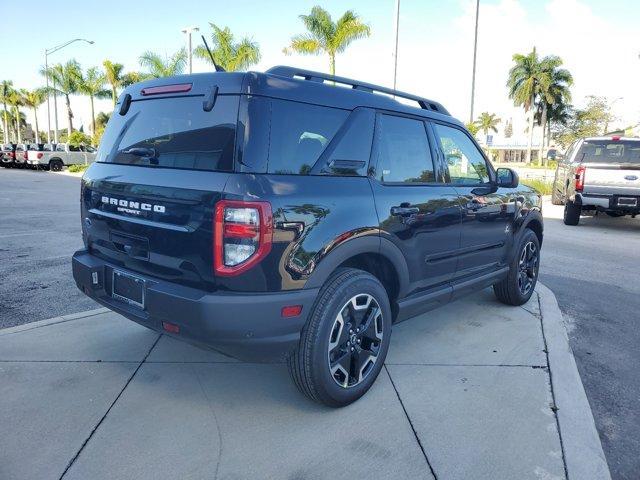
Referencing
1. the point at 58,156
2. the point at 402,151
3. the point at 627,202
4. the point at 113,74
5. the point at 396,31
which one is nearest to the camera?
the point at 402,151

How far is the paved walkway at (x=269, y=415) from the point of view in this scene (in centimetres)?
243

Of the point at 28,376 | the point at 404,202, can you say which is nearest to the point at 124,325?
the point at 28,376

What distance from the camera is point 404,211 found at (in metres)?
3.19

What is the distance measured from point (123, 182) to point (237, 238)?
962 mm

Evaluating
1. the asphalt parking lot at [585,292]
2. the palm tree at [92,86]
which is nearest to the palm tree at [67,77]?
the palm tree at [92,86]

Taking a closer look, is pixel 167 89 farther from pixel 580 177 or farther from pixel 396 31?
pixel 396 31

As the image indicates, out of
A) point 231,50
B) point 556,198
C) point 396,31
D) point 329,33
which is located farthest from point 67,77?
point 556,198

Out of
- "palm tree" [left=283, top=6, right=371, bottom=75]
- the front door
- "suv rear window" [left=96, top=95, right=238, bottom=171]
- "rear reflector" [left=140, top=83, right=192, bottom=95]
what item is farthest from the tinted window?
"palm tree" [left=283, top=6, right=371, bottom=75]

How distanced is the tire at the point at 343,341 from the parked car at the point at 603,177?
8.78m

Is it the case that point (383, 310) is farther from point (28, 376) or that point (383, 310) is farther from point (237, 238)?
point (28, 376)

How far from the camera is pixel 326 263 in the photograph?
267 cm

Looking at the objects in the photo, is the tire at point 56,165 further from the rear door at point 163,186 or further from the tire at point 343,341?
the tire at point 343,341

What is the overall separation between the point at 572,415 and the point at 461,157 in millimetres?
2081

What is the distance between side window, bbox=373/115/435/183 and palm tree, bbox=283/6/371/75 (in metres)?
21.7
